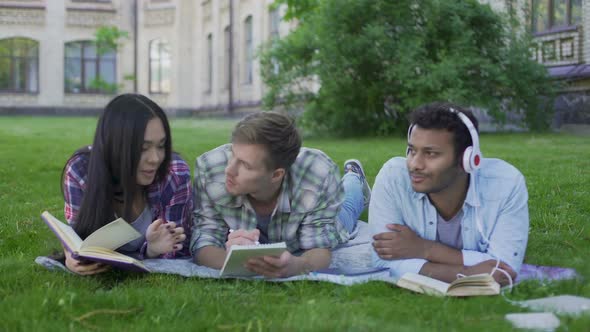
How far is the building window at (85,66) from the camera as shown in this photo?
135 ft

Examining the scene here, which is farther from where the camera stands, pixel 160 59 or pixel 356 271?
pixel 160 59

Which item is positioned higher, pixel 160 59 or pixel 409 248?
pixel 160 59

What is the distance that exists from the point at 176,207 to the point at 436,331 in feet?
6.28

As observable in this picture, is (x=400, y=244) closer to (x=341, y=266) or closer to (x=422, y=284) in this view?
(x=422, y=284)

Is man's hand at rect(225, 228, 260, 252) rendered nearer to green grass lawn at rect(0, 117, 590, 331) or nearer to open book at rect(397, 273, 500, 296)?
green grass lawn at rect(0, 117, 590, 331)

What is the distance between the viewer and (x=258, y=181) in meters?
4.19

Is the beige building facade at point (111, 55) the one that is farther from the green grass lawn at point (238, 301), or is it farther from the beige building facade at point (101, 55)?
the green grass lawn at point (238, 301)

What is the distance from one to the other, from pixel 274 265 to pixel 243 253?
8.0 inches

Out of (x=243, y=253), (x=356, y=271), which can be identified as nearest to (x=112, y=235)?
(x=243, y=253)

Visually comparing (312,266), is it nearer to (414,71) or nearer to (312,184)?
(312,184)

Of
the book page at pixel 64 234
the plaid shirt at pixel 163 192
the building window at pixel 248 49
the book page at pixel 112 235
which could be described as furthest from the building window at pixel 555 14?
the building window at pixel 248 49

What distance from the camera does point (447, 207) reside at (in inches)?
165

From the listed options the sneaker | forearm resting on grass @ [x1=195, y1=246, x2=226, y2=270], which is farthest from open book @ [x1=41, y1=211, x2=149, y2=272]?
the sneaker

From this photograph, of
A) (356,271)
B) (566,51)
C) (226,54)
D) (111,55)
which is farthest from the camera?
(111,55)
